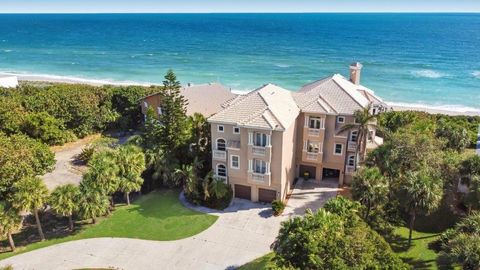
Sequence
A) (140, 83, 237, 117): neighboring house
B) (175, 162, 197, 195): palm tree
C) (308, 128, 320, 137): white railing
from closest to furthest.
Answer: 1. (175, 162, 197, 195): palm tree
2. (308, 128, 320, 137): white railing
3. (140, 83, 237, 117): neighboring house

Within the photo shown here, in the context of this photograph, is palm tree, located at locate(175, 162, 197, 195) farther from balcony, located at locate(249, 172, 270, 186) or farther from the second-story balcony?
the second-story balcony

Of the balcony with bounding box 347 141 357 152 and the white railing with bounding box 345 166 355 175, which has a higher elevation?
the balcony with bounding box 347 141 357 152

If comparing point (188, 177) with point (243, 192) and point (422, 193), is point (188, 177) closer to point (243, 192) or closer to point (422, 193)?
point (243, 192)

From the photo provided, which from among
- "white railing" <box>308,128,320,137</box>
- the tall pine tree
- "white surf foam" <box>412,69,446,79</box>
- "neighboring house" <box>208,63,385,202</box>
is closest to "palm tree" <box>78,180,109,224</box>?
the tall pine tree

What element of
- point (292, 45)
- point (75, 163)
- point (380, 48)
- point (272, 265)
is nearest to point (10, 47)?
point (292, 45)

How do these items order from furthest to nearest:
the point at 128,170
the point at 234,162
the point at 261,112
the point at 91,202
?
the point at 234,162 → the point at 128,170 → the point at 261,112 → the point at 91,202

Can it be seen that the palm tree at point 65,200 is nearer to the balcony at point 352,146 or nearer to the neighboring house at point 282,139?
the neighboring house at point 282,139

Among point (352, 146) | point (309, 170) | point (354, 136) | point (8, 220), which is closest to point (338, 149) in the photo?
point (352, 146)
